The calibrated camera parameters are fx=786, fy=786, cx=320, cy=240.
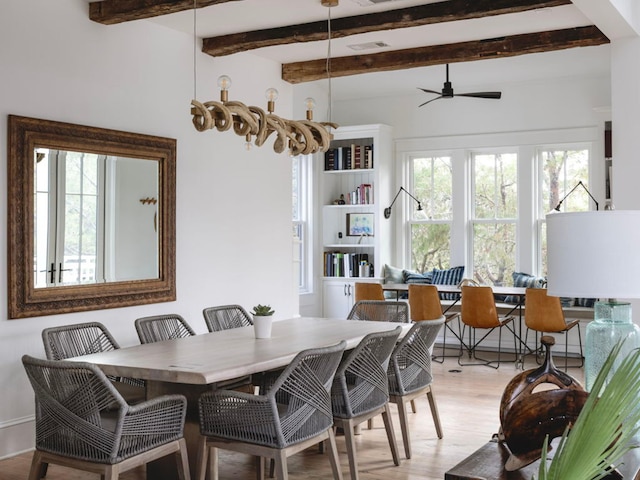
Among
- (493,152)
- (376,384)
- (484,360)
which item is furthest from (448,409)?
(493,152)

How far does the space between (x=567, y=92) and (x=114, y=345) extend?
6.23 meters

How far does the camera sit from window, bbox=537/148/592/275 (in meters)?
8.89

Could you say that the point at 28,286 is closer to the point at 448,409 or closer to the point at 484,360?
the point at 448,409

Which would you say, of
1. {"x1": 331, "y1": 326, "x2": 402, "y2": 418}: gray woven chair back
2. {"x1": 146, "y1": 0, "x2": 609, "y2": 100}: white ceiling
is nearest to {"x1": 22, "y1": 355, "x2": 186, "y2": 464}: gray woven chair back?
{"x1": 331, "y1": 326, "x2": 402, "y2": 418}: gray woven chair back

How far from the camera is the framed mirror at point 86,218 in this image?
485 cm

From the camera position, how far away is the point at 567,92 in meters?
8.80

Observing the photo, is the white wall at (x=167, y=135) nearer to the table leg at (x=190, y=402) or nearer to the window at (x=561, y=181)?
the table leg at (x=190, y=402)

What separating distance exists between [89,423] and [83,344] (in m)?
1.26

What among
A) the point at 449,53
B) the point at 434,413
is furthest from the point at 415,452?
the point at 449,53

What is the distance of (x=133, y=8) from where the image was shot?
16.9ft

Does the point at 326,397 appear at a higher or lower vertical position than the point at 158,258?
lower

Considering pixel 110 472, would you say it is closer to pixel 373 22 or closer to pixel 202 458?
pixel 202 458

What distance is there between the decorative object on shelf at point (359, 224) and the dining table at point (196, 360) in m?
4.96

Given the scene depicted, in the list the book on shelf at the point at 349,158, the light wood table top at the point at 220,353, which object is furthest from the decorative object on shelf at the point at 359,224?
the light wood table top at the point at 220,353
